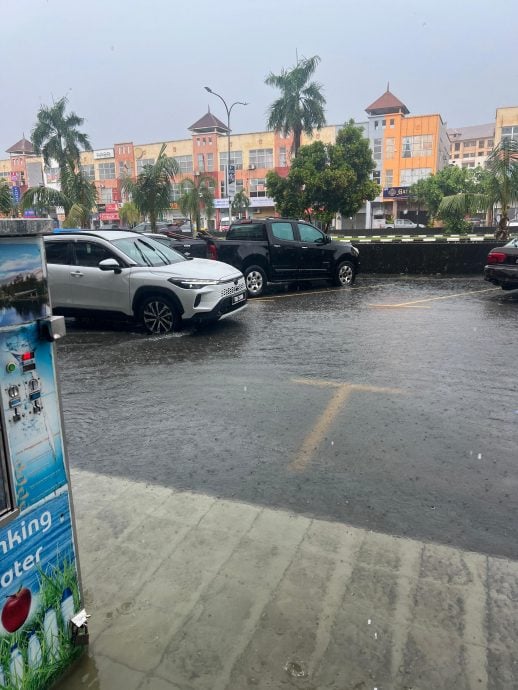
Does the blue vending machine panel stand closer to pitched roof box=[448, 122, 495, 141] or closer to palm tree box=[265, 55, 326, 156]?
palm tree box=[265, 55, 326, 156]

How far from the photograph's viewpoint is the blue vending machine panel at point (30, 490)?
195 centimetres

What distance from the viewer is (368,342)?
8500mm

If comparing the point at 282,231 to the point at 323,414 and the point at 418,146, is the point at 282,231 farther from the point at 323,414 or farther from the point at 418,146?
the point at 418,146

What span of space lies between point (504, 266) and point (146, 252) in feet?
24.9

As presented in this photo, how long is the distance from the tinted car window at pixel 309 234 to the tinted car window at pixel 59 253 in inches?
242

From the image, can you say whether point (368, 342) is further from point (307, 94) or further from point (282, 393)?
point (307, 94)

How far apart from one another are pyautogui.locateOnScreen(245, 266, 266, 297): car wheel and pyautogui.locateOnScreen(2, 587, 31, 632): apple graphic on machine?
11831 mm

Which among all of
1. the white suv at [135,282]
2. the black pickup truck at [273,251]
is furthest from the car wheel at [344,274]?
the white suv at [135,282]

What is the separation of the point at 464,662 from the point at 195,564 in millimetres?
1422

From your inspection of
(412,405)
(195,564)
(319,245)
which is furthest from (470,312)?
(195,564)

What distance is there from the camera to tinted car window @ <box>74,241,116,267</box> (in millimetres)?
9539

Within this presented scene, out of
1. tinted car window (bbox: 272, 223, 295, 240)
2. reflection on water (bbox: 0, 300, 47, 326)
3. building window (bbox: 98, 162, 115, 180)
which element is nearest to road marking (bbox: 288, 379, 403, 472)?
reflection on water (bbox: 0, 300, 47, 326)

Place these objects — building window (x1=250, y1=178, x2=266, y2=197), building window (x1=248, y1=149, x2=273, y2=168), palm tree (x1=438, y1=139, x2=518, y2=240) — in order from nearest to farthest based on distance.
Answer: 1. palm tree (x1=438, y1=139, x2=518, y2=240)
2. building window (x1=248, y1=149, x2=273, y2=168)
3. building window (x1=250, y1=178, x2=266, y2=197)

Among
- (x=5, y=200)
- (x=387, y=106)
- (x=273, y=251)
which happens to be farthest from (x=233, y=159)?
(x=273, y=251)
